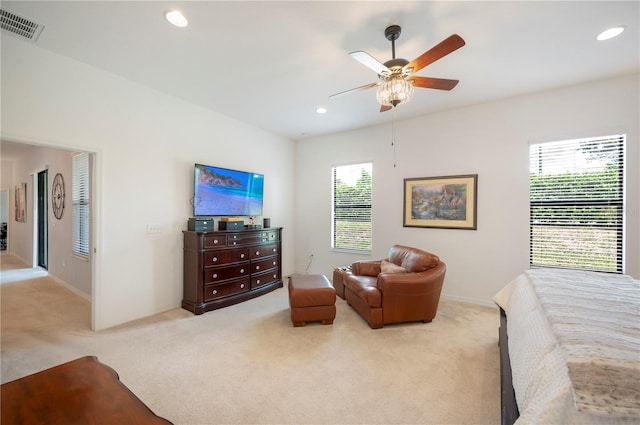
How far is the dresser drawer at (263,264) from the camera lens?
4.28 m

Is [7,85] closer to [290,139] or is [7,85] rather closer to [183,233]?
[183,233]

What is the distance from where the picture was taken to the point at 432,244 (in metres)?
4.29

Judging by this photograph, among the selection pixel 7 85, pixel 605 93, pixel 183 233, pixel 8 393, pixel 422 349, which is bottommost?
pixel 422 349

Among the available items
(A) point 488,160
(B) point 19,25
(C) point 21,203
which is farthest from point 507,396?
(C) point 21,203

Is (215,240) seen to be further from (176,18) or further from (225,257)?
(176,18)

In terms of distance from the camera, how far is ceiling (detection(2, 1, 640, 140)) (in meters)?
2.08

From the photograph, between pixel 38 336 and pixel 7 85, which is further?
pixel 38 336

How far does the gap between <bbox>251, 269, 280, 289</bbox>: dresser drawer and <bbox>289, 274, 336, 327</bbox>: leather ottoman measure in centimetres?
129

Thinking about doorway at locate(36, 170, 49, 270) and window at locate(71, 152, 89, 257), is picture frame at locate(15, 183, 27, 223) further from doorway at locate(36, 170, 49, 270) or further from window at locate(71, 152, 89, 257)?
window at locate(71, 152, 89, 257)

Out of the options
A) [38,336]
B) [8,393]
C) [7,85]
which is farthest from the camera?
[38,336]

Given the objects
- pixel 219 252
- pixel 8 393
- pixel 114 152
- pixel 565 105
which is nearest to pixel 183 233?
pixel 219 252

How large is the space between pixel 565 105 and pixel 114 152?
564cm

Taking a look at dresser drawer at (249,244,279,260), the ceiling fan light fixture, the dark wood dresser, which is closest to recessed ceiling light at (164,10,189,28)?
the ceiling fan light fixture

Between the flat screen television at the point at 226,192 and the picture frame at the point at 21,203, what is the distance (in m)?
6.11
